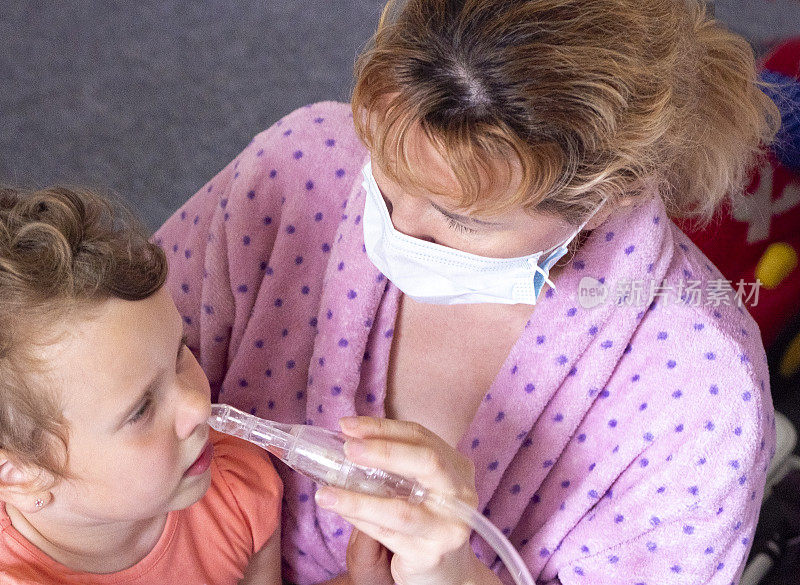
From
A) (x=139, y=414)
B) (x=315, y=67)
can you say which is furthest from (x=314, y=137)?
(x=315, y=67)

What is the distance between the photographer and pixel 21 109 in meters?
2.23

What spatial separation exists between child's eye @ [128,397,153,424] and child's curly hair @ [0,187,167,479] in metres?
0.06

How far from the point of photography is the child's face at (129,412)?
0.83 metres

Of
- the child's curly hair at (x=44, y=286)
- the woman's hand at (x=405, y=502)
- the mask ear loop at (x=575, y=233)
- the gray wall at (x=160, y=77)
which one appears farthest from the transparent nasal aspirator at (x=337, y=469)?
the gray wall at (x=160, y=77)

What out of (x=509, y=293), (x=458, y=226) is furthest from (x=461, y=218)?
(x=509, y=293)

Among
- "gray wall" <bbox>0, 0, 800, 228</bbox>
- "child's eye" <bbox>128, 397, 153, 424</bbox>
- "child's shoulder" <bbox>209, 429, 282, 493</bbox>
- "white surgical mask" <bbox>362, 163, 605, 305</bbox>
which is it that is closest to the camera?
"child's eye" <bbox>128, 397, 153, 424</bbox>

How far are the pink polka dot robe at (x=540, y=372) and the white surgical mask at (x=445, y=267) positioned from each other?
0.08m

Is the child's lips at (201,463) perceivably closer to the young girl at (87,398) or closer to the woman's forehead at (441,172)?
the young girl at (87,398)

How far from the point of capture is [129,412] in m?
0.86

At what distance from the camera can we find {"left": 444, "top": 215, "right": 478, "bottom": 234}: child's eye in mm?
952

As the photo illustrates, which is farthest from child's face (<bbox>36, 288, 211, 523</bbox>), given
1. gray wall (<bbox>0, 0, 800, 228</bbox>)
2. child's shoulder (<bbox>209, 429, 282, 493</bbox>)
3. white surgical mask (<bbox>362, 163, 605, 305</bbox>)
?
gray wall (<bbox>0, 0, 800, 228</bbox>)

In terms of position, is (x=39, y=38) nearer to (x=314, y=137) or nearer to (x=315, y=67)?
(x=315, y=67)

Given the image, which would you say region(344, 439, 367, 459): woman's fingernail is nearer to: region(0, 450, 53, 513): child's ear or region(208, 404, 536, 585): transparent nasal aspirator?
region(208, 404, 536, 585): transparent nasal aspirator

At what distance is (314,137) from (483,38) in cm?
43
